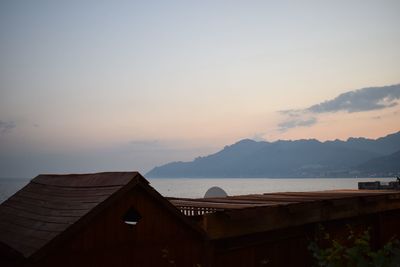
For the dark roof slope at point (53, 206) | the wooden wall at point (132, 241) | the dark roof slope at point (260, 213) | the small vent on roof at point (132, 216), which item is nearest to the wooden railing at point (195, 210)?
the dark roof slope at point (260, 213)

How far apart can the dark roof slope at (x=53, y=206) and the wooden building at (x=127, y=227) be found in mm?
22

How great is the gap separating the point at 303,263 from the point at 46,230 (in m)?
8.99

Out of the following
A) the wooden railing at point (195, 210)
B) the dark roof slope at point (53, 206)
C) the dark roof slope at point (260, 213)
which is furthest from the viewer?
the wooden railing at point (195, 210)

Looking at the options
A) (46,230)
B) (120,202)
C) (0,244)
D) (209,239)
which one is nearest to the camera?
(0,244)

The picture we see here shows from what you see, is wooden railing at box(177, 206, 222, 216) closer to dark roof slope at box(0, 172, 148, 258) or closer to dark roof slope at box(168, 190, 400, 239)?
dark roof slope at box(168, 190, 400, 239)

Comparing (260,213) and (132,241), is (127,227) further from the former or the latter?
(260,213)

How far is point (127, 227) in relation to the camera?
28.8 ft

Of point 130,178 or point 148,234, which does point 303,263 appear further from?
point 130,178

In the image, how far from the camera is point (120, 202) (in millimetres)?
8625

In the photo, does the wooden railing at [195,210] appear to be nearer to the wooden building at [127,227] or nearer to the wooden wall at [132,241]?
the wooden building at [127,227]

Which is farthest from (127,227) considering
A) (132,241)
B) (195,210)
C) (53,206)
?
(195,210)

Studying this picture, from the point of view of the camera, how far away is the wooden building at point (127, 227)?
25.7ft

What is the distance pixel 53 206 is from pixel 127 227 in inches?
68.1

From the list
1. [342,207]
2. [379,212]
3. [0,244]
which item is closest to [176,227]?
[0,244]
